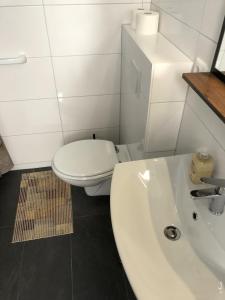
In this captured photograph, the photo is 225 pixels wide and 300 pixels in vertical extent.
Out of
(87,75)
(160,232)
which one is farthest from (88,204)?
(160,232)

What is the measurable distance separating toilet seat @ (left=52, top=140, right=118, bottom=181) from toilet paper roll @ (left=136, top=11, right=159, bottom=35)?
718mm

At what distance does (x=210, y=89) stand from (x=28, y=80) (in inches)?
46.7

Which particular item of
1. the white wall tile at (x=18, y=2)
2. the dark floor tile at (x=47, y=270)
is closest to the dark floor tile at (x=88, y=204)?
the dark floor tile at (x=47, y=270)

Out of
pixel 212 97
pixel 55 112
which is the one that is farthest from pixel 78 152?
pixel 212 97

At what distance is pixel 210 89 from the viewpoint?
811 mm

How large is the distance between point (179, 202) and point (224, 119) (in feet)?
1.18

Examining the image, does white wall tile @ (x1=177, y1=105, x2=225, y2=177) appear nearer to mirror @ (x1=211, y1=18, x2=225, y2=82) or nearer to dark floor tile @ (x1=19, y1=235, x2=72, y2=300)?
mirror @ (x1=211, y1=18, x2=225, y2=82)

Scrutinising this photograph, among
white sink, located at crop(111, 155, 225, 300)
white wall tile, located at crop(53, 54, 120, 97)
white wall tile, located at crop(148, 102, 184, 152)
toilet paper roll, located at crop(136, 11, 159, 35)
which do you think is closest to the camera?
white sink, located at crop(111, 155, 225, 300)

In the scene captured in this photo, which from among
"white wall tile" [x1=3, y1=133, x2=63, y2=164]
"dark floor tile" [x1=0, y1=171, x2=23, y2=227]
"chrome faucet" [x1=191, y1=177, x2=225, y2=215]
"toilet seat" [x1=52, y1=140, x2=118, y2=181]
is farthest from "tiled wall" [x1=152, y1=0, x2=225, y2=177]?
"dark floor tile" [x1=0, y1=171, x2=23, y2=227]

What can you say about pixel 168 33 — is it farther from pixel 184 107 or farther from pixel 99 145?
pixel 99 145

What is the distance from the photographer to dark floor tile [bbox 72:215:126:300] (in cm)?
136

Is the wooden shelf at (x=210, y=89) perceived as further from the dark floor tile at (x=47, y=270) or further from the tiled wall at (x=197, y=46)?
the dark floor tile at (x=47, y=270)

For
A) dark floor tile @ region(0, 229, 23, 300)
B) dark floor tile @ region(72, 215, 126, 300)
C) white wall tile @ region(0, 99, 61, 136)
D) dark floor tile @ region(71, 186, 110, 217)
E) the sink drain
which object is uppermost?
the sink drain

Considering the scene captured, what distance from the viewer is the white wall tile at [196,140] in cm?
85
